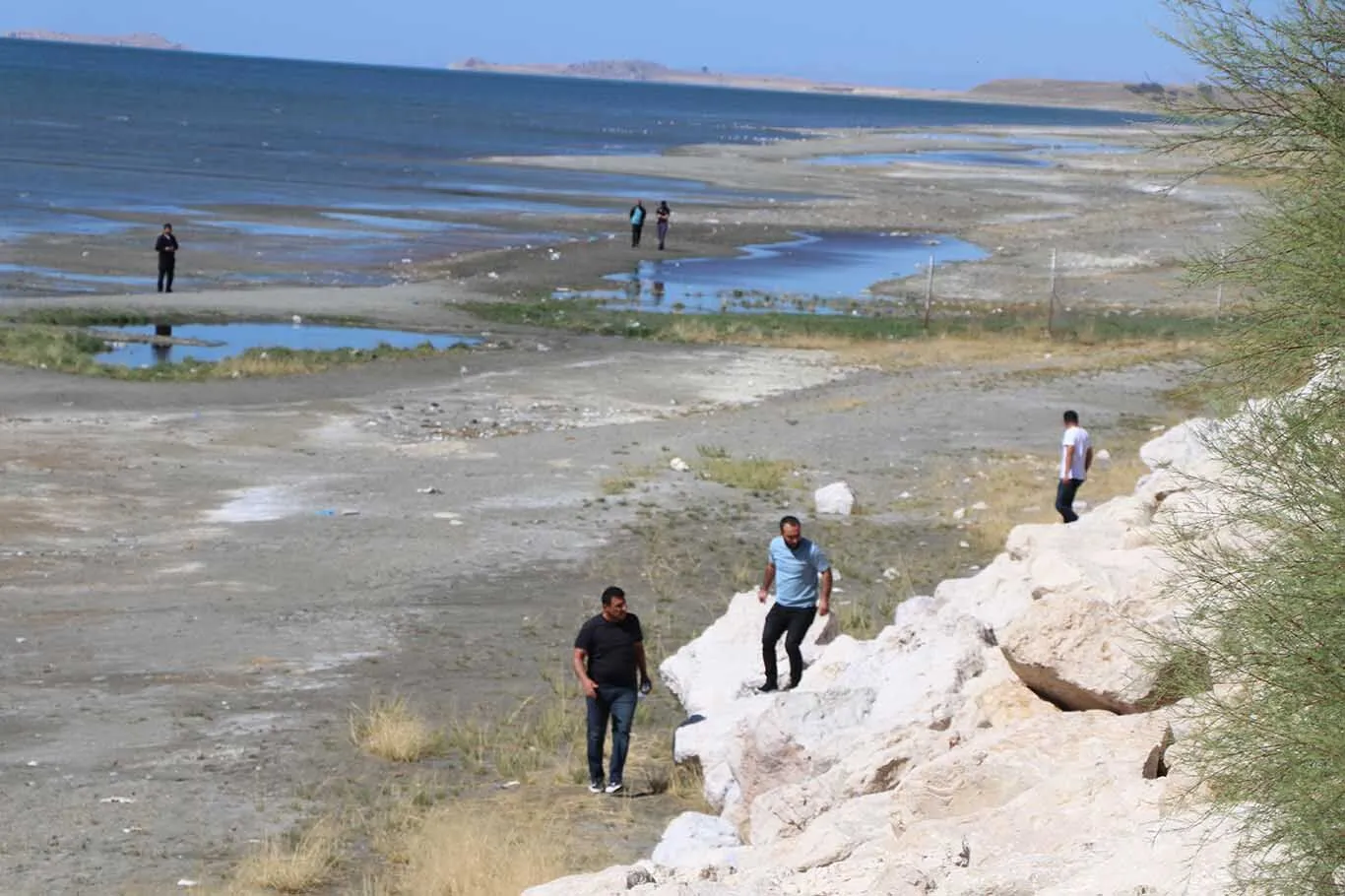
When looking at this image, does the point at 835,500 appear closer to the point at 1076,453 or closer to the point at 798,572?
the point at 1076,453

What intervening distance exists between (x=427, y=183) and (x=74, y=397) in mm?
47030

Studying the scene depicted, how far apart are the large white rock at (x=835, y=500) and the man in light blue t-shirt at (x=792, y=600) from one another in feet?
24.2

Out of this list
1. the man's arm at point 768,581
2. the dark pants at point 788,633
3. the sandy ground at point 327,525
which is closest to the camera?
the sandy ground at point 327,525

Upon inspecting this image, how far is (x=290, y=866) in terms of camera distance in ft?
33.7

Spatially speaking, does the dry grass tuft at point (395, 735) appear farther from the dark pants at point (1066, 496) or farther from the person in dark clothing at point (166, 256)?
the person in dark clothing at point (166, 256)

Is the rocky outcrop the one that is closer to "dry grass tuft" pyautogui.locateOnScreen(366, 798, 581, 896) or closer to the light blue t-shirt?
the light blue t-shirt

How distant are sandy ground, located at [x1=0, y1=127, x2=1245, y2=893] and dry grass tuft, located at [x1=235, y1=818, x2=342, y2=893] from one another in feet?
1.00

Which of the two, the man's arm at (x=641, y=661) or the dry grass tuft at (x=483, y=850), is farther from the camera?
the man's arm at (x=641, y=661)

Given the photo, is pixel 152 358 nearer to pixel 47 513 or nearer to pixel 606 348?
pixel 606 348

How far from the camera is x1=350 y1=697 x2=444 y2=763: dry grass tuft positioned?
1277cm

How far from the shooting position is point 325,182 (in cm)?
6931

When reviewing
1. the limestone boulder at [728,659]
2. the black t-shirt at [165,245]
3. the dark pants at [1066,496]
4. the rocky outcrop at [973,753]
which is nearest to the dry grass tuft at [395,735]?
the rocky outcrop at [973,753]

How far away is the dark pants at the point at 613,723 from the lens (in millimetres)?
12008

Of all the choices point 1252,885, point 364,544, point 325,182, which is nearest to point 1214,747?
point 1252,885
